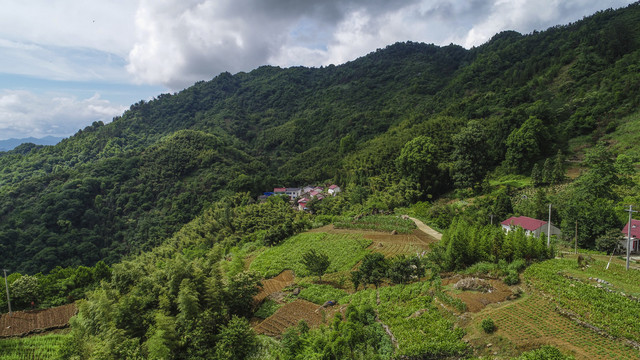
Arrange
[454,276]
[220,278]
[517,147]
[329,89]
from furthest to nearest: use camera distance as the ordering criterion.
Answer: [329,89], [517,147], [220,278], [454,276]

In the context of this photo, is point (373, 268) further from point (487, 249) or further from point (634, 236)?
point (634, 236)

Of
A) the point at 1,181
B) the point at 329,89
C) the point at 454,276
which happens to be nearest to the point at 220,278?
the point at 454,276

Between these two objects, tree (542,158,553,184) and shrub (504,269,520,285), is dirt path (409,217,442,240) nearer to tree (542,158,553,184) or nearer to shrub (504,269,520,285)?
shrub (504,269,520,285)

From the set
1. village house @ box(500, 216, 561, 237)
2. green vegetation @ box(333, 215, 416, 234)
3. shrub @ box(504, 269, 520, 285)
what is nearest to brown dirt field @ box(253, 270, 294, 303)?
green vegetation @ box(333, 215, 416, 234)

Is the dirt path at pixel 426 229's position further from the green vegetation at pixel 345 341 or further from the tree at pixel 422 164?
the green vegetation at pixel 345 341

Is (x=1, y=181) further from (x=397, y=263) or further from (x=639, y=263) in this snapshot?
(x=639, y=263)

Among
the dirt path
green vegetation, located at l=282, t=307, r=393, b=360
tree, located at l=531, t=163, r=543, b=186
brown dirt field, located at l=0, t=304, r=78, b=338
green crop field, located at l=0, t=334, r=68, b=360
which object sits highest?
tree, located at l=531, t=163, r=543, b=186

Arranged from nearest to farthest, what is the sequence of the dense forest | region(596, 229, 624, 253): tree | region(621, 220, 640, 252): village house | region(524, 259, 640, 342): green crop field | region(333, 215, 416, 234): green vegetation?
region(524, 259, 640, 342): green crop field
the dense forest
region(596, 229, 624, 253): tree
region(621, 220, 640, 252): village house
region(333, 215, 416, 234): green vegetation
